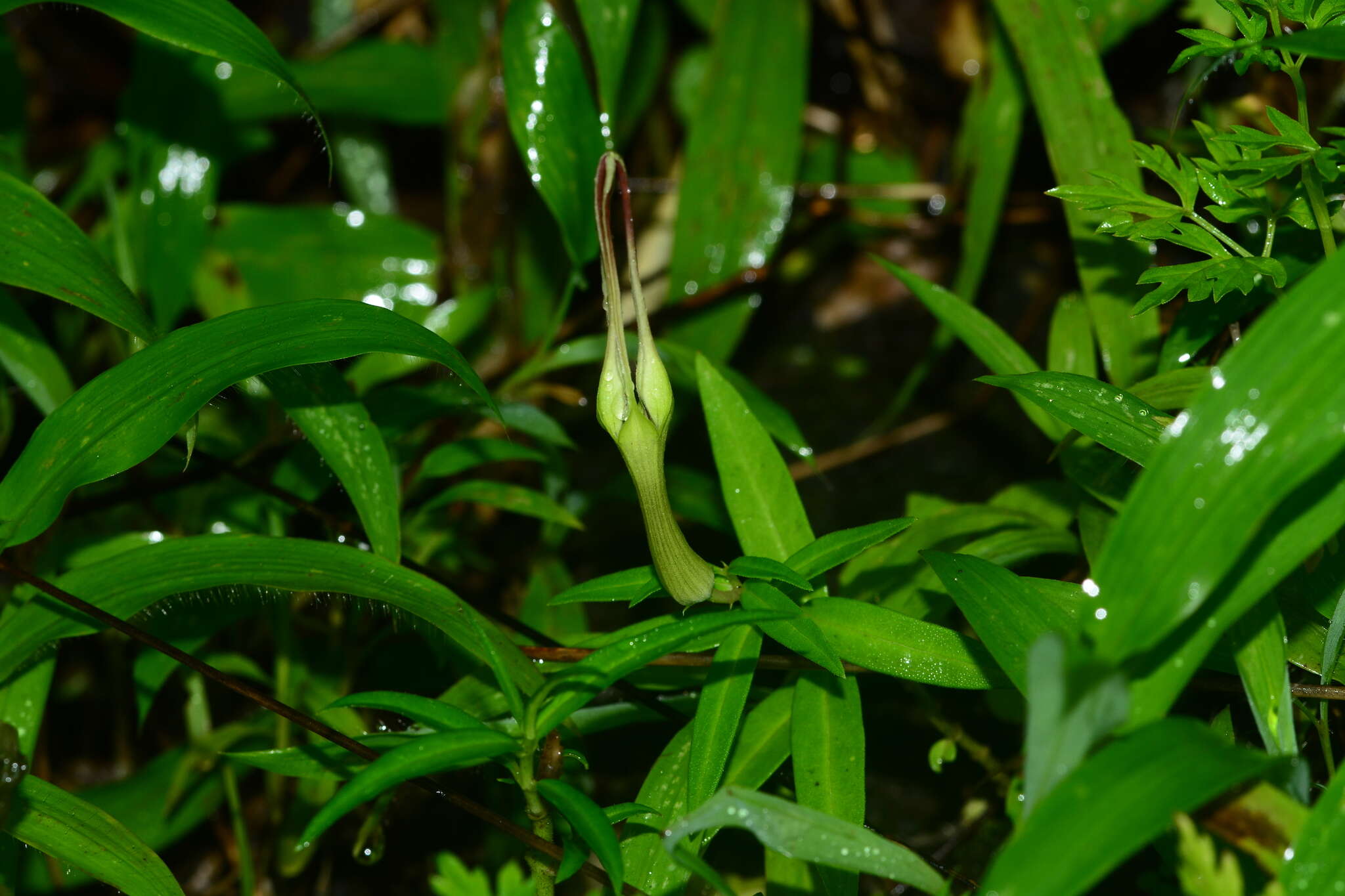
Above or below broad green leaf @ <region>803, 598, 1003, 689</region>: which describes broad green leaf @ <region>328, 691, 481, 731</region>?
above

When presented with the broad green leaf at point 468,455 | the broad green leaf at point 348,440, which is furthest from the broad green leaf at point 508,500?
the broad green leaf at point 348,440

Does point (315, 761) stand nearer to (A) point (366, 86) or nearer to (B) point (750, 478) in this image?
(B) point (750, 478)

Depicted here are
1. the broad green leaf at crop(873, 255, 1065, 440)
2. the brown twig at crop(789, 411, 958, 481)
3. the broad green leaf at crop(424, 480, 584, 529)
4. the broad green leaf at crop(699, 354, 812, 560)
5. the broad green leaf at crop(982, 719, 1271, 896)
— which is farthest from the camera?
the brown twig at crop(789, 411, 958, 481)

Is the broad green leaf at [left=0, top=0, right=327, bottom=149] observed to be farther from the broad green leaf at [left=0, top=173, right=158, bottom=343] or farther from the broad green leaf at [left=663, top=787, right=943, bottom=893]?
the broad green leaf at [left=663, top=787, right=943, bottom=893]

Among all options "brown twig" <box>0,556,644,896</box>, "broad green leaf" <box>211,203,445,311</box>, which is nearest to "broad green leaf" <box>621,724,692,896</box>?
"brown twig" <box>0,556,644,896</box>

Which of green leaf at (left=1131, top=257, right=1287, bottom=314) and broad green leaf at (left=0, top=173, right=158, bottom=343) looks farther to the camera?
broad green leaf at (left=0, top=173, right=158, bottom=343)

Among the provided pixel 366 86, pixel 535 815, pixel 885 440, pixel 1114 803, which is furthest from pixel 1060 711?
pixel 366 86
